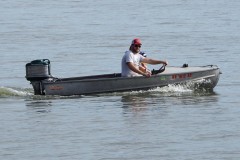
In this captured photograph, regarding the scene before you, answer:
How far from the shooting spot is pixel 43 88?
27188 millimetres

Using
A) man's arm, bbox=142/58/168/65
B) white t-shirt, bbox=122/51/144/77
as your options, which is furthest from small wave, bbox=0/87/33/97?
man's arm, bbox=142/58/168/65

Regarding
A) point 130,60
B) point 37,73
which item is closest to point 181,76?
point 130,60

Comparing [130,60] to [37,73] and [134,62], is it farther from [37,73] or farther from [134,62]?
[37,73]

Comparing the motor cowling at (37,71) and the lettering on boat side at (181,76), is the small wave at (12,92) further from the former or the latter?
the lettering on boat side at (181,76)

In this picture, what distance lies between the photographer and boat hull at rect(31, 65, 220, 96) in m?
27.2

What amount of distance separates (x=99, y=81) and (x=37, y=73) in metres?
1.62

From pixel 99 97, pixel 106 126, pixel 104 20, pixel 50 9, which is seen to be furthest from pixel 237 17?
pixel 106 126

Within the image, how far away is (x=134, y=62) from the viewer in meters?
27.3

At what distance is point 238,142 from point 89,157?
3112mm

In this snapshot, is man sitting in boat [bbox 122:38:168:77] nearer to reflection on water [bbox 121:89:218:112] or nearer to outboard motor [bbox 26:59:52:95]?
reflection on water [bbox 121:89:218:112]

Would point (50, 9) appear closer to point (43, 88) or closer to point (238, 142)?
point (43, 88)

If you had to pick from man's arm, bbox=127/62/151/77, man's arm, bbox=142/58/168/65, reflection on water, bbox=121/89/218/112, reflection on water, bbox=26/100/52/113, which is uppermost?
man's arm, bbox=142/58/168/65

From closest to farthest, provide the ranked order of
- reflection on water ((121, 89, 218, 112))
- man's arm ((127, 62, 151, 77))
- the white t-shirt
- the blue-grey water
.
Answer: the blue-grey water
reflection on water ((121, 89, 218, 112))
man's arm ((127, 62, 151, 77))
the white t-shirt

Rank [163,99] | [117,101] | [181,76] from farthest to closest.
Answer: [181,76], [163,99], [117,101]
